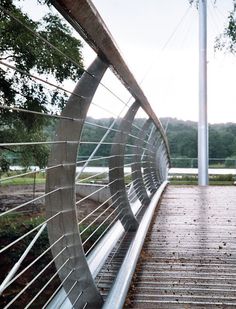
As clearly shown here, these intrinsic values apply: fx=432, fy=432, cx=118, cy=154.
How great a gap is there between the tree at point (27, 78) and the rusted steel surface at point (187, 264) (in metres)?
Result: 4.92

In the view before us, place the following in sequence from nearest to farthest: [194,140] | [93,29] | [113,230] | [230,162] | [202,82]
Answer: [93,29] → [113,230] → [202,82] → [230,162] → [194,140]

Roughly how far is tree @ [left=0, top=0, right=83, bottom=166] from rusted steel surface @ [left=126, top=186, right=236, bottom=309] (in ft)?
16.1

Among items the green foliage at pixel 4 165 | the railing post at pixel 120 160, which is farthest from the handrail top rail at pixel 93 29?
the green foliage at pixel 4 165

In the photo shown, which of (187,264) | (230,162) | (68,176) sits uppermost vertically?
(68,176)

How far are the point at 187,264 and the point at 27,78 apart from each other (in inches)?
273

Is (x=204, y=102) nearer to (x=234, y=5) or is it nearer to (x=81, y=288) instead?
(x=234, y=5)

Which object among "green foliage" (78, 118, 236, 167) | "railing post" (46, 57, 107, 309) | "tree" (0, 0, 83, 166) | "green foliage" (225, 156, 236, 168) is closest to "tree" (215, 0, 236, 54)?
"tree" (0, 0, 83, 166)

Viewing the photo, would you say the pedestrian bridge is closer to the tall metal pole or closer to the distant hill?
the tall metal pole

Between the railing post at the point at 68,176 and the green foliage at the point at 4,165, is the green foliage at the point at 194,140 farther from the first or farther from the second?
A: the railing post at the point at 68,176

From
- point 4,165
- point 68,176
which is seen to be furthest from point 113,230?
point 4,165

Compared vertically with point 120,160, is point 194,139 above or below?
above

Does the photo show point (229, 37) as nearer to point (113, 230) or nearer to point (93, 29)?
point (113, 230)

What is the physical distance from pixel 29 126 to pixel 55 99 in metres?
0.96

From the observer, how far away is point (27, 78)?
28.8ft
